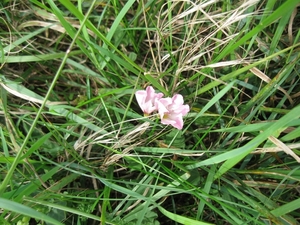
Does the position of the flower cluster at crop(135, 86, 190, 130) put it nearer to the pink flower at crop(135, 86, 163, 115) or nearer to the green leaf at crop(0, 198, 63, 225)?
the pink flower at crop(135, 86, 163, 115)

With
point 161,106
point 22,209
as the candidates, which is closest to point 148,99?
point 161,106

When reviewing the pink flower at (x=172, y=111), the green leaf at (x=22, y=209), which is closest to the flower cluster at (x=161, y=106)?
the pink flower at (x=172, y=111)

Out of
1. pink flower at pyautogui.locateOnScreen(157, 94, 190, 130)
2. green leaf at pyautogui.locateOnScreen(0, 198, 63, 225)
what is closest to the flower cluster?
pink flower at pyautogui.locateOnScreen(157, 94, 190, 130)

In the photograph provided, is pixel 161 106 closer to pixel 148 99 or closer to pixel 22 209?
pixel 148 99

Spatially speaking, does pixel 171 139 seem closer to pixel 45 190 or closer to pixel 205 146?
pixel 205 146

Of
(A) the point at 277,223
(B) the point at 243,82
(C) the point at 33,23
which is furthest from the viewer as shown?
(C) the point at 33,23

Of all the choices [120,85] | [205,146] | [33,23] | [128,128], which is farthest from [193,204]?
[33,23]
